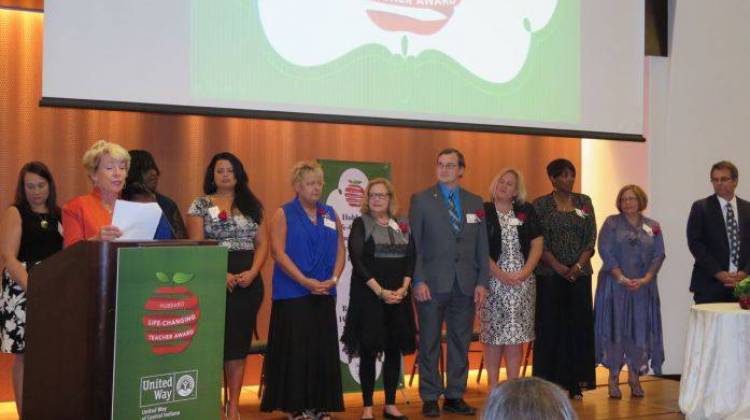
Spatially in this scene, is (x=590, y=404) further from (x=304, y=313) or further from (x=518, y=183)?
(x=304, y=313)

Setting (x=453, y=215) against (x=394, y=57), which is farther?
(x=394, y=57)

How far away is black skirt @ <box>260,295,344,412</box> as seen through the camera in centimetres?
477

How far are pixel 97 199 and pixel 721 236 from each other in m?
4.59

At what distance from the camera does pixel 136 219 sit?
9.02ft

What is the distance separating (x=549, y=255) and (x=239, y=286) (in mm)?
2172

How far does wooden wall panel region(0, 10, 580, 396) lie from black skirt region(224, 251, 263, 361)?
1353mm

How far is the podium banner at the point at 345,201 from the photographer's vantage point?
5824 mm

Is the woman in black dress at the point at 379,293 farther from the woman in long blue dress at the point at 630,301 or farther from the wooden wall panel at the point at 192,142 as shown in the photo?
the woman in long blue dress at the point at 630,301

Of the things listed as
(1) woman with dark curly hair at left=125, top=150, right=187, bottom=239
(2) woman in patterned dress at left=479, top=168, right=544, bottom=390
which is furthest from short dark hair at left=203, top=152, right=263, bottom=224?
(2) woman in patterned dress at left=479, top=168, right=544, bottom=390

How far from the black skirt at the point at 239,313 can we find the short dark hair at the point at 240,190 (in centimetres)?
22

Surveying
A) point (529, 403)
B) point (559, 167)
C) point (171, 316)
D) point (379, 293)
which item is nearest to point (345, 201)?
point (379, 293)

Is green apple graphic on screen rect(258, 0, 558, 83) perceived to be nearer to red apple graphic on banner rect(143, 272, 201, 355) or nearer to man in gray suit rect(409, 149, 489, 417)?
man in gray suit rect(409, 149, 489, 417)

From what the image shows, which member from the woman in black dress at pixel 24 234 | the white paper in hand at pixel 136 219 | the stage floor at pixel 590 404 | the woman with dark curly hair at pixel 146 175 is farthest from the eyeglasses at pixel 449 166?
the white paper in hand at pixel 136 219

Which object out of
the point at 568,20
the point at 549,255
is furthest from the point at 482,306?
the point at 568,20
